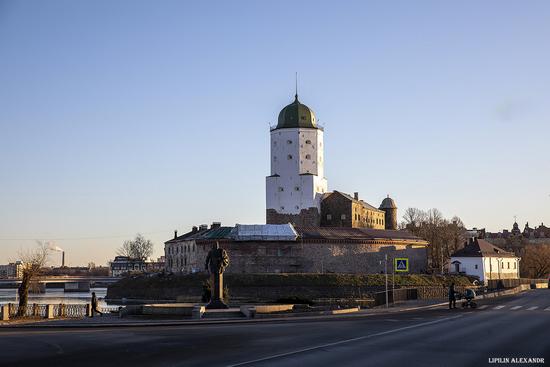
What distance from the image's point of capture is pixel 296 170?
120 m

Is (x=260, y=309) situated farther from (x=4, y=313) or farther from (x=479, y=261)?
(x=479, y=261)

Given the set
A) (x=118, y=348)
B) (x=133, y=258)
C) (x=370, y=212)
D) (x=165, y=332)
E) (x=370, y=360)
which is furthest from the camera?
(x=133, y=258)

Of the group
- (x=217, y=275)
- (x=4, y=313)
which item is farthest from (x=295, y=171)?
(x=4, y=313)

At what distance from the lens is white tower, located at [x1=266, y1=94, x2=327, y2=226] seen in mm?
117875

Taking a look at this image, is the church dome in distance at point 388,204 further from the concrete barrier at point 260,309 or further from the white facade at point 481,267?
the concrete barrier at point 260,309

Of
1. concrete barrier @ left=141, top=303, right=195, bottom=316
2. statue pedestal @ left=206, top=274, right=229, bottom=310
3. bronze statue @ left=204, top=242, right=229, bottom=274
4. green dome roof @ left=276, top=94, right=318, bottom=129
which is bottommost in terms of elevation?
concrete barrier @ left=141, top=303, right=195, bottom=316

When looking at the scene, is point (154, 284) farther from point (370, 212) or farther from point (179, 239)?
point (370, 212)

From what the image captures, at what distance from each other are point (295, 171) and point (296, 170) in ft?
0.75

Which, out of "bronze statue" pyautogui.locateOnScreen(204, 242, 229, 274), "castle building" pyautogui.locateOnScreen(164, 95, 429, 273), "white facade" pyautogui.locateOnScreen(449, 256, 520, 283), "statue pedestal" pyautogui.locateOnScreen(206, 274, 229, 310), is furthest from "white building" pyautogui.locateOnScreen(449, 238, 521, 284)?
"statue pedestal" pyautogui.locateOnScreen(206, 274, 229, 310)

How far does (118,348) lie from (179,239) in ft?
325

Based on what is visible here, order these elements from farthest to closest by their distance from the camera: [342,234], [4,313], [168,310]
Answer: [342,234]
[168,310]
[4,313]

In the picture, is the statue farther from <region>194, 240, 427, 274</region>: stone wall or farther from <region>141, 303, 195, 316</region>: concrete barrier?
<region>194, 240, 427, 274</region>: stone wall

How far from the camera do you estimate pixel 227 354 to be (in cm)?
2094

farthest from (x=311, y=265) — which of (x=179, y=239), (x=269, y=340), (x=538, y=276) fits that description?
(x=269, y=340)
